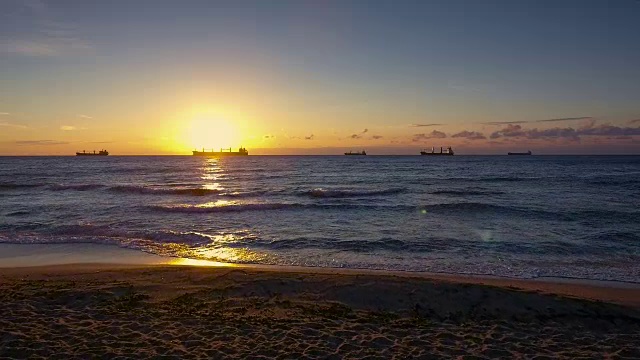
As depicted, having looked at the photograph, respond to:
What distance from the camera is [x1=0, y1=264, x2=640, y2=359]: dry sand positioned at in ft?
21.7

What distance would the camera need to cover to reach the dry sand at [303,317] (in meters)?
6.61

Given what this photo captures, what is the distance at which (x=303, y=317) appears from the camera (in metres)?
8.03

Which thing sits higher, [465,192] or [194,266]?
[194,266]

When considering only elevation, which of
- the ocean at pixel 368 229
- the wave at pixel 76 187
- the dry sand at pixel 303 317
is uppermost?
the wave at pixel 76 187

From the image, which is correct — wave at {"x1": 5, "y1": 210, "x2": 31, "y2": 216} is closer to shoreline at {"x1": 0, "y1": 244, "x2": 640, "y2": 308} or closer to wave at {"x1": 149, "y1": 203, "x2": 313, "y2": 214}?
wave at {"x1": 149, "y1": 203, "x2": 313, "y2": 214}

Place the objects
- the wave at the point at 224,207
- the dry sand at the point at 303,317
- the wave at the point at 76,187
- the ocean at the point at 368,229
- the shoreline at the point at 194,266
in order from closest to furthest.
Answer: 1. the dry sand at the point at 303,317
2. the shoreline at the point at 194,266
3. the ocean at the point at 368,229
4. the wave at the point at 224,207
5. the wave at the point at 76,187

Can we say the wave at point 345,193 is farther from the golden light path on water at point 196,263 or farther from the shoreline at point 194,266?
the golden light path on water at point 196,263

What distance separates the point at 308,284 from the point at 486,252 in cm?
757

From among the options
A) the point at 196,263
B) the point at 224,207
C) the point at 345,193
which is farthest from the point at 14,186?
the point at 196,263

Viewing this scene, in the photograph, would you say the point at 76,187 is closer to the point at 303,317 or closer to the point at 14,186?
the point at 14,186

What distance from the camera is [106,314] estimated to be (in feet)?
26.3

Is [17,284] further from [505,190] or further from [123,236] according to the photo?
[505,190]

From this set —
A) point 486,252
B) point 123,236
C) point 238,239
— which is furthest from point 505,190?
point 123,236

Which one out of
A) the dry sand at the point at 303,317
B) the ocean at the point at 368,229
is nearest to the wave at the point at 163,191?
the ocean at the point at 368,229
